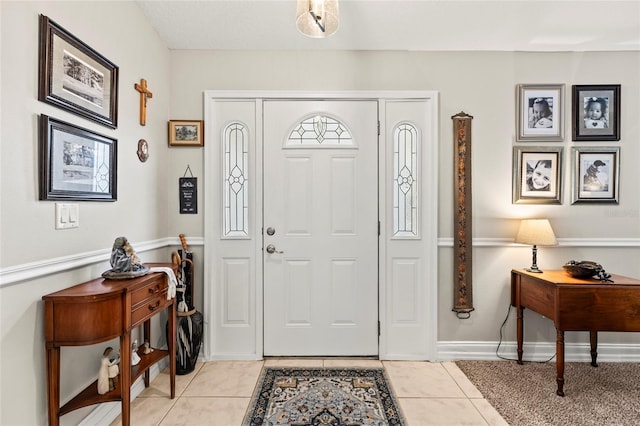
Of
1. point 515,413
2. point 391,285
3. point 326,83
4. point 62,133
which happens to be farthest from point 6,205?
point 515,413

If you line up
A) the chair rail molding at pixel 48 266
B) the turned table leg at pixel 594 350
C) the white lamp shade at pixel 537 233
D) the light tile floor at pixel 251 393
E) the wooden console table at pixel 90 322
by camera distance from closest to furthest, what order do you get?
the chair rail molding at pixel 48 266, the wooden console table at pixel 90 322, the light tile floor at pixel 251 393, the white lamp shade at pixel 537 233, the turned table leg at pixel 594 350

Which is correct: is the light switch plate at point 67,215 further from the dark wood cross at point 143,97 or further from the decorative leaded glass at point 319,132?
the decorative leaded glass at point 319,132

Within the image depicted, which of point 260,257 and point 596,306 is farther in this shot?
point 260,257

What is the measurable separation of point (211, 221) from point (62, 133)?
4.14 ft

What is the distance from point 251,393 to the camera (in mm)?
2199

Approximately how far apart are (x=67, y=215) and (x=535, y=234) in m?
2.97

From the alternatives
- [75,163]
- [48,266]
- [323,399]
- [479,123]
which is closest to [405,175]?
[479,123]

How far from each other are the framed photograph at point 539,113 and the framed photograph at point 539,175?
0.36 feet

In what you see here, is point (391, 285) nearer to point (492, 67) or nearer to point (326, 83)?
point (326, 83)

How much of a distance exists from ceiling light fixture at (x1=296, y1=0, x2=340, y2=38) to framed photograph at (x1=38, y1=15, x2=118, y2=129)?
1.13m

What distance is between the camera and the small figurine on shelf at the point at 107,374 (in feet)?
5.30

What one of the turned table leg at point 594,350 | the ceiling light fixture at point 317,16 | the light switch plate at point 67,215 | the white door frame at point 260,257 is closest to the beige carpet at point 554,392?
the turned table leg at point 594,350

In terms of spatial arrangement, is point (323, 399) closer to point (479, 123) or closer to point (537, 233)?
point (537, 233)

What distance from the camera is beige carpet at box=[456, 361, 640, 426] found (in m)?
1.94
